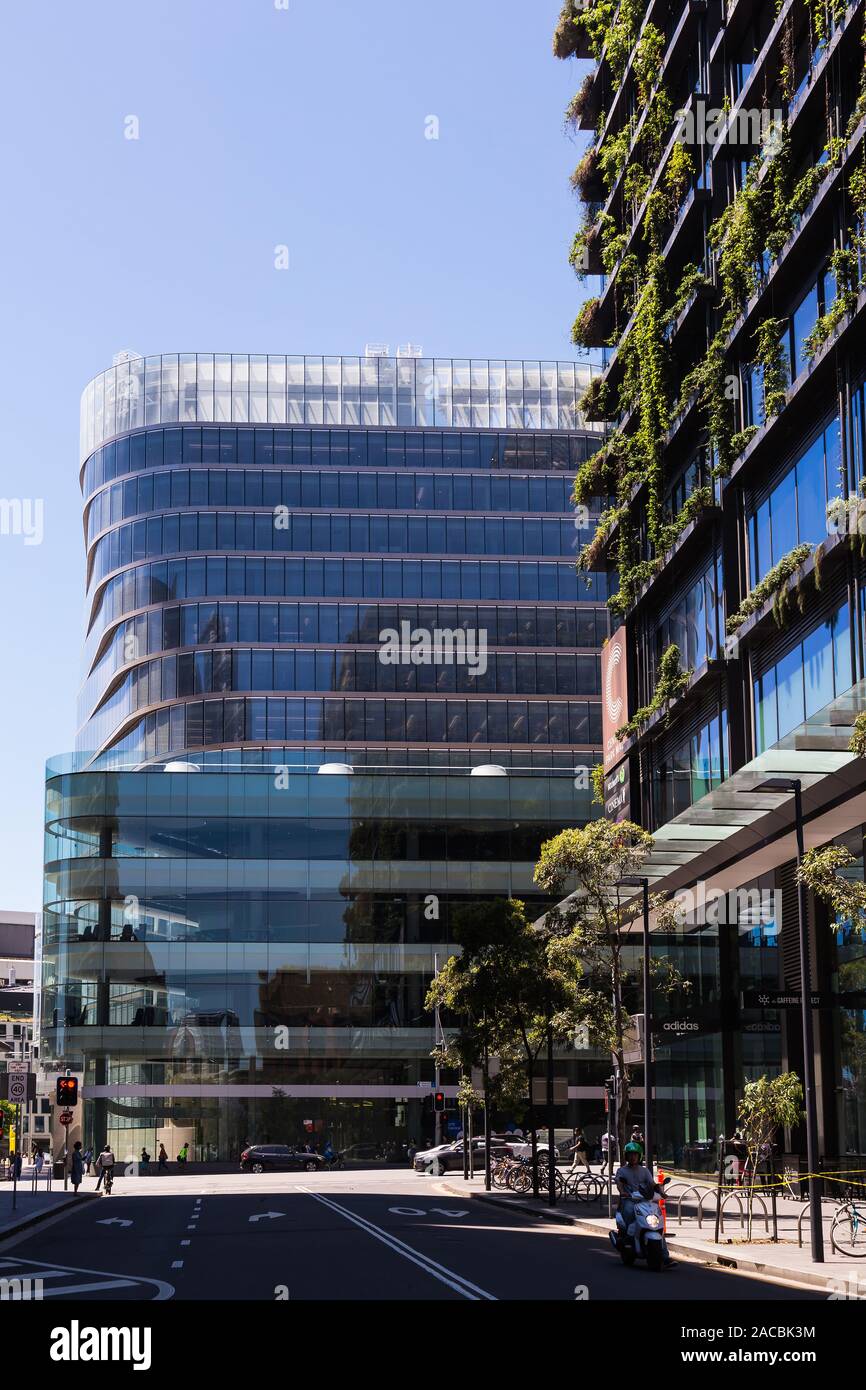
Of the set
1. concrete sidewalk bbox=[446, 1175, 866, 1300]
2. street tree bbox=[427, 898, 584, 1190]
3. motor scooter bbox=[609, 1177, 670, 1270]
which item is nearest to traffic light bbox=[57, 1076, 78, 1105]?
street tree bbox=[427, 898, 584, 1190]

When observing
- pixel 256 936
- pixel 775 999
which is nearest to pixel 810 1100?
pixel 775 999

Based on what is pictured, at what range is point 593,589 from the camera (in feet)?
370

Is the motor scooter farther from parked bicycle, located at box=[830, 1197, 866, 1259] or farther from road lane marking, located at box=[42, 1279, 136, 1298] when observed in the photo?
road lane marking, located at box=[42, 1279, 136, 1298]

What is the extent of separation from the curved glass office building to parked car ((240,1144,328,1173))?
33.9ft

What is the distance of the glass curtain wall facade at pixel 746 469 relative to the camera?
36.2 meters

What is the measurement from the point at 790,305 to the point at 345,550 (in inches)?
2844

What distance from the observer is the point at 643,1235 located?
22688 mm

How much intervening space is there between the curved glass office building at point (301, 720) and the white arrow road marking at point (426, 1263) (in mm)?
51240

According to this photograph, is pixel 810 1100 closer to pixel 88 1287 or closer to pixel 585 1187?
pixel 88 1287

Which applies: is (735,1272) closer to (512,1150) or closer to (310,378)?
(512,1150)

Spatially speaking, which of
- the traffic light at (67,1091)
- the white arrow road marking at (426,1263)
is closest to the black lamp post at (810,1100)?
the white arrow road marking at (426,1263)

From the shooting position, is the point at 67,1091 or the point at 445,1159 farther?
the point at 445,1159

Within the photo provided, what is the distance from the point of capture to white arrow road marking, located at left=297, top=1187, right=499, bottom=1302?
18.7 metres

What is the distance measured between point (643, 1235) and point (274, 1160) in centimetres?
5684
